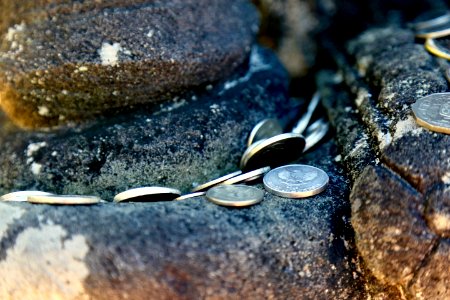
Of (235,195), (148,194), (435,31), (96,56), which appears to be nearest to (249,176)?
(235,195)

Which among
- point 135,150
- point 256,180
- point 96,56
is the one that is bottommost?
point 256,180

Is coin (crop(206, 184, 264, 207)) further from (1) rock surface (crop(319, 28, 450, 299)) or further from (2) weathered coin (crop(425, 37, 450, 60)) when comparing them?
(2) weathered coin (crop(425, 37, 450, 60))

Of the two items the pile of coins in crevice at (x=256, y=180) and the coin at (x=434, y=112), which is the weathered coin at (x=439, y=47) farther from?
the pile of coins in crevice at (x=256, y=180)

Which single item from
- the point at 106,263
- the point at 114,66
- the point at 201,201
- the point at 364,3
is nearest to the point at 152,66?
the point at 114,66

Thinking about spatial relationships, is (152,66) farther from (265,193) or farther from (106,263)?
(106,263)

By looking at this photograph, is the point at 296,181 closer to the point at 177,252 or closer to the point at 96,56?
the point at 177,252

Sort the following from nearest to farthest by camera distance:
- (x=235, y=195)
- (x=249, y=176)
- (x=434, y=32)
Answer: (x=235, y=195) < (x=249, y=176) < (x=434, y=32)
